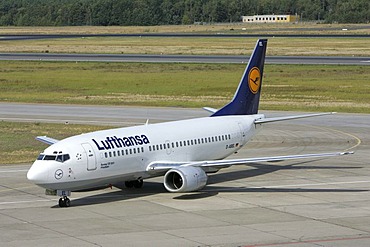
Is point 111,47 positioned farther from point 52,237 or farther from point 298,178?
point 52,237

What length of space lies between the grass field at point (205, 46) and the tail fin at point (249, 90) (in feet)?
330

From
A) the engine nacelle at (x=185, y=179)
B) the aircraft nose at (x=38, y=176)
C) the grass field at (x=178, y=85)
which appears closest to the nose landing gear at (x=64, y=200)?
the aircraft nose at (x=38, y=176)

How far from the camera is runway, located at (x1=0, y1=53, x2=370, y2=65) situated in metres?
135

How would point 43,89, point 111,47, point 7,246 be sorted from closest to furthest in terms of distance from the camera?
1. point 7,246
2. point 43,89
3. point 111,47

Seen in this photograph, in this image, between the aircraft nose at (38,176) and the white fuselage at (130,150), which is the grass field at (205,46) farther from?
the aircraft nose at (38,176)

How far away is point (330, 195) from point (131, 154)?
10763 millimetres

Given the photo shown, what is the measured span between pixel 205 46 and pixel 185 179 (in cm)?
13529

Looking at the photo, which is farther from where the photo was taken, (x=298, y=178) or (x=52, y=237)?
(x=298, y=178)

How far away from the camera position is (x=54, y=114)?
8056 centimetres

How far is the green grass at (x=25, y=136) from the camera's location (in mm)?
58094

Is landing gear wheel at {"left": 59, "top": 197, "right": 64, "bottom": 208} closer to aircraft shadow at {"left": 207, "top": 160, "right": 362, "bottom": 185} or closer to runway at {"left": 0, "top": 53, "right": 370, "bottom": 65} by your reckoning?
aircraft shadow at {"left": 207, "top": 160, "right": 362, "bottom": 185}

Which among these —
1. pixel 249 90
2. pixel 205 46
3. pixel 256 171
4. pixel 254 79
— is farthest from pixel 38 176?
pixel 205 46

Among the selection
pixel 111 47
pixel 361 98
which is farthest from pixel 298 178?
pixel 111 47

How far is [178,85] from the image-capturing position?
105 meters
